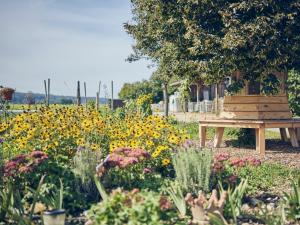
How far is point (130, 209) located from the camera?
330 centimetres

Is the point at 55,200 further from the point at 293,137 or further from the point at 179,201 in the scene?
the point at 293,137

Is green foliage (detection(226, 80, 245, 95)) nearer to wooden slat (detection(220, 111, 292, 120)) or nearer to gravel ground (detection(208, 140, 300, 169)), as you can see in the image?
wooden slat (detection(220, 111, 292, 120))

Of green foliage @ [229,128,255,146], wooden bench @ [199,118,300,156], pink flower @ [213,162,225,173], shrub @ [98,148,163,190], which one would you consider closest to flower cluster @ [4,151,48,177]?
shrub @ [98,148,163,190]

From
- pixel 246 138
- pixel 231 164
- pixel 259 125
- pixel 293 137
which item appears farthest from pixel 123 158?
pixel 246 138

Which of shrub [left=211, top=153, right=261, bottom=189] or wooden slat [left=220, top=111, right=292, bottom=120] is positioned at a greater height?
wooden slat [left=220, top=111, right=292, bottom=120]

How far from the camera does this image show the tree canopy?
9820mm

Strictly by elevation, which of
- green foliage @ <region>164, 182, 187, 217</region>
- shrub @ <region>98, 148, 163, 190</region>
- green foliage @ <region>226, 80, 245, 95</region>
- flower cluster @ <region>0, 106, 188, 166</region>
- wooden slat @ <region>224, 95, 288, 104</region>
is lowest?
green foliage @ <region>164, 182, 187, 217</region>

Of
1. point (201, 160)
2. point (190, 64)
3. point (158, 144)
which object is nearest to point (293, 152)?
point (190, 64)

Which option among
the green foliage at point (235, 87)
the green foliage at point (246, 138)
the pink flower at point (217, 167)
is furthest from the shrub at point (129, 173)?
the green foliage at point (246, 138)

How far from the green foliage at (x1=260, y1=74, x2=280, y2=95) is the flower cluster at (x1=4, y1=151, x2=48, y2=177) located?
24.9 feet

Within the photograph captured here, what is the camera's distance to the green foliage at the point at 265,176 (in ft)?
21.0

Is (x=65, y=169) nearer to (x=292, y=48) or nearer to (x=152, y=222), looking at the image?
(x=152, y=222)

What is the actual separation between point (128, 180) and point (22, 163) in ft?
4.72

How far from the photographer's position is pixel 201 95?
129 ft
